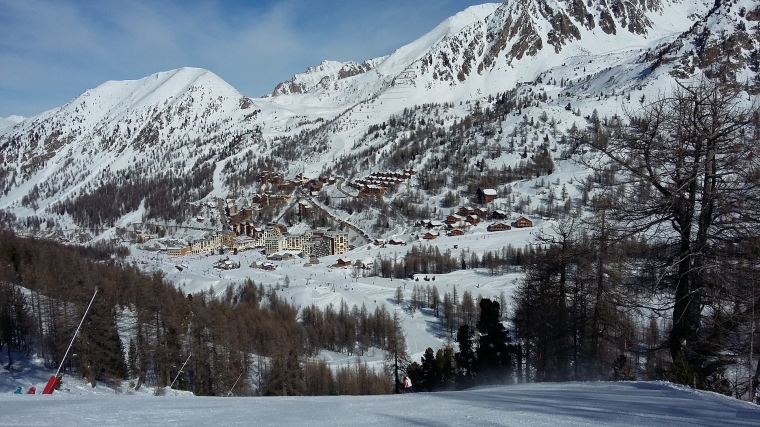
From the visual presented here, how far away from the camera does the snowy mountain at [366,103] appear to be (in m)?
83.4

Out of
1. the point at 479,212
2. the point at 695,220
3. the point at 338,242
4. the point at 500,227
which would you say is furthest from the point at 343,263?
the point at 695,220

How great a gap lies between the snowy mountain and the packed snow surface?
65.3 metres

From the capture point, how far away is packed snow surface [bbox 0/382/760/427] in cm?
221

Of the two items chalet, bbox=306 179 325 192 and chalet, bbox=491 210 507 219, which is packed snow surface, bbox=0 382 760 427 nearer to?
chalet, bbox=491 210 507 219

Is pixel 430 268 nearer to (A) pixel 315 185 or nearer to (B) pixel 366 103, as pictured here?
(A) pixel 315 185

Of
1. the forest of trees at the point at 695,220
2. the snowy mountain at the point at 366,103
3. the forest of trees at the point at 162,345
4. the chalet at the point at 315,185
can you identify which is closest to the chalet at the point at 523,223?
the snowy mountain at the point at 366,103

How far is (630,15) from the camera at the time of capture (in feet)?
528

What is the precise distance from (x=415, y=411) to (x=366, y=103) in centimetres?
13287

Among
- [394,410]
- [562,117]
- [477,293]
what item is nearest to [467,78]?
[562,117]

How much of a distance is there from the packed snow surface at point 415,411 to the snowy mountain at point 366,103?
214ft

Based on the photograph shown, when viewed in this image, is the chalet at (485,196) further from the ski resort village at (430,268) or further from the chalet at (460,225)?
the chalet at (460,225)

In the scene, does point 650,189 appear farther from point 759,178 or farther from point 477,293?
point 477,293

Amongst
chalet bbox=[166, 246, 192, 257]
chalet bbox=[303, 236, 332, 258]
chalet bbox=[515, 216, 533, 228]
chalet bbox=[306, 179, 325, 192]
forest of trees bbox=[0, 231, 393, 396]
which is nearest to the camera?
forest of trees bbox=[0, 231, 393, 396]

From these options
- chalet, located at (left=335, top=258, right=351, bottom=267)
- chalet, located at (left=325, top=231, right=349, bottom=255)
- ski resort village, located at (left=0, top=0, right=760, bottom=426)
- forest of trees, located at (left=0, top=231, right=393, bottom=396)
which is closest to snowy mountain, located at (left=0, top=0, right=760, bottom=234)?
ski resort village, located at (left=0, top=0, right=760, bottom=426)
